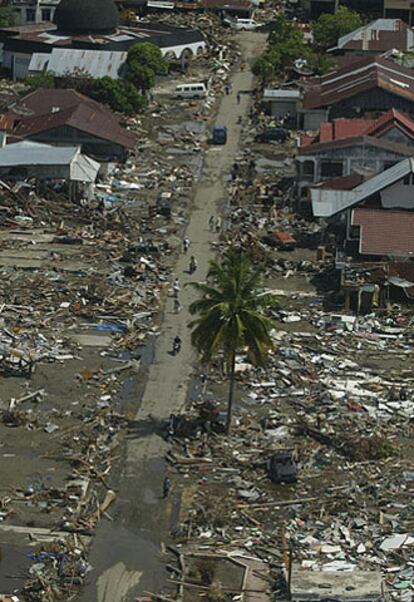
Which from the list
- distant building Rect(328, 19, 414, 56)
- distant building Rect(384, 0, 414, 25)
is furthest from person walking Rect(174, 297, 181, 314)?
distant building Rect(384, 0, 414, 25)

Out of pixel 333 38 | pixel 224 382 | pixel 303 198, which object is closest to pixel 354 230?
pixel 303 198

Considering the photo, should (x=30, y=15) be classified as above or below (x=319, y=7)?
below

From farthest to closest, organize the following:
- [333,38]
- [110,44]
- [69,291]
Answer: [333,38], [110,44], [69,291]

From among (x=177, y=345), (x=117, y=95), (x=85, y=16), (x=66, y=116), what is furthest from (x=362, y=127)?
(x=85, y=16)

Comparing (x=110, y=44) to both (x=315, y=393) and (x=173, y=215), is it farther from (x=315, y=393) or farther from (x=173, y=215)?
(x=315, y=393)

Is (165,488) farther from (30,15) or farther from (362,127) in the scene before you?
(30,15)

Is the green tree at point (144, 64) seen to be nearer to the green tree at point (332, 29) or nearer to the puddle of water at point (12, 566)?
the green tree at point (332, 29)
